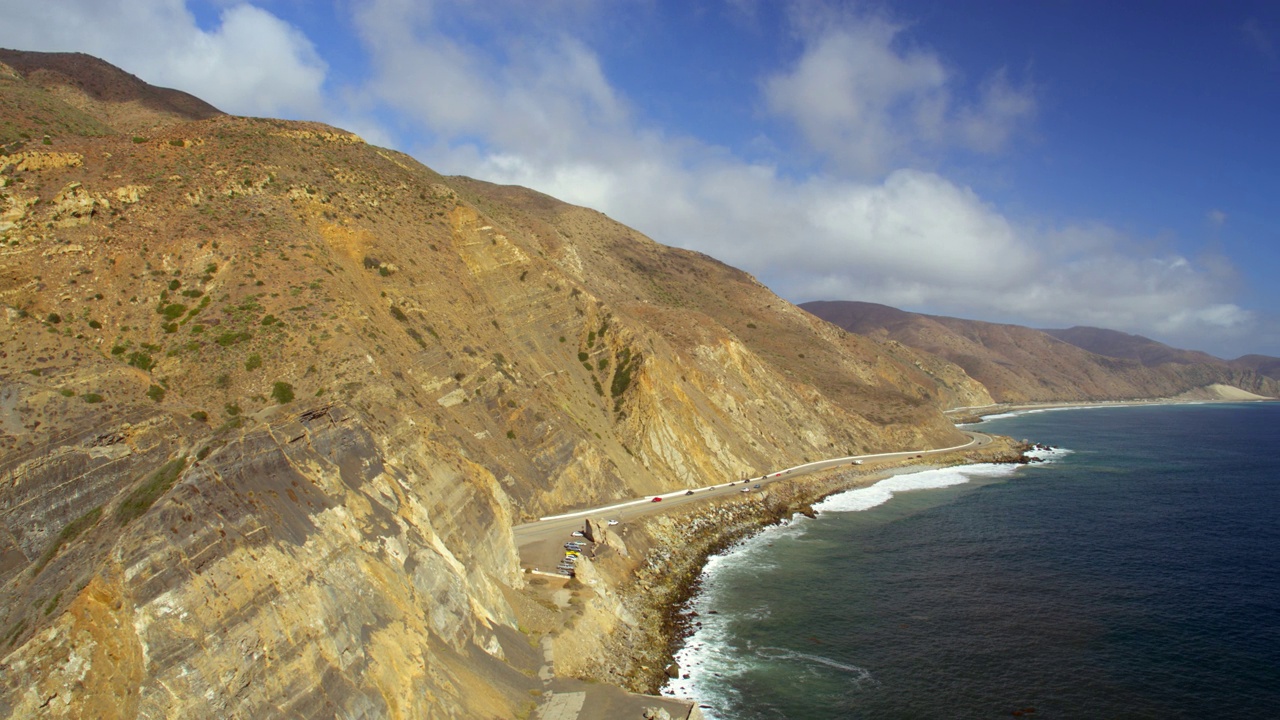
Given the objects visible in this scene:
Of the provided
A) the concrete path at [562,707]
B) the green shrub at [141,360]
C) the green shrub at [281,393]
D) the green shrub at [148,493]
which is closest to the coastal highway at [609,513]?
the concrete path at [562,707]

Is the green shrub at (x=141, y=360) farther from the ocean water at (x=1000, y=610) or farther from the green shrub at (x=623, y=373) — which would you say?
the green shrub at (x=623, y=373)

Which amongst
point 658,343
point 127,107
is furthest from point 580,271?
point 127,107

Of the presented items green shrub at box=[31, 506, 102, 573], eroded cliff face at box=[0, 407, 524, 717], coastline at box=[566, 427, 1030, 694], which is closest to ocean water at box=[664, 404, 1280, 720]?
Answer: coastline at box=[566, 427, 1030, 694]

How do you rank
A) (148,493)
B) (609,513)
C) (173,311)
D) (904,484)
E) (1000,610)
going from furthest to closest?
(904,484)
(609,513)
(173,311)
(1000,610)
(148,493)

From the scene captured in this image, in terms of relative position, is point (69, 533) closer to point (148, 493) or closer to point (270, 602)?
point (148, 493)

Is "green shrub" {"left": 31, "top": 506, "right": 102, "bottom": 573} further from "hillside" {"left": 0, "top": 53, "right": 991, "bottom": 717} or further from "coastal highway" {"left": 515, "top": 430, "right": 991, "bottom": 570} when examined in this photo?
"coastal highway" {"left": 515, "top": 430, "right": 991, "bottom": 570}

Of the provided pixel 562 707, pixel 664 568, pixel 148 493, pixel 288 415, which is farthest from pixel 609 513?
pixel 148 493
